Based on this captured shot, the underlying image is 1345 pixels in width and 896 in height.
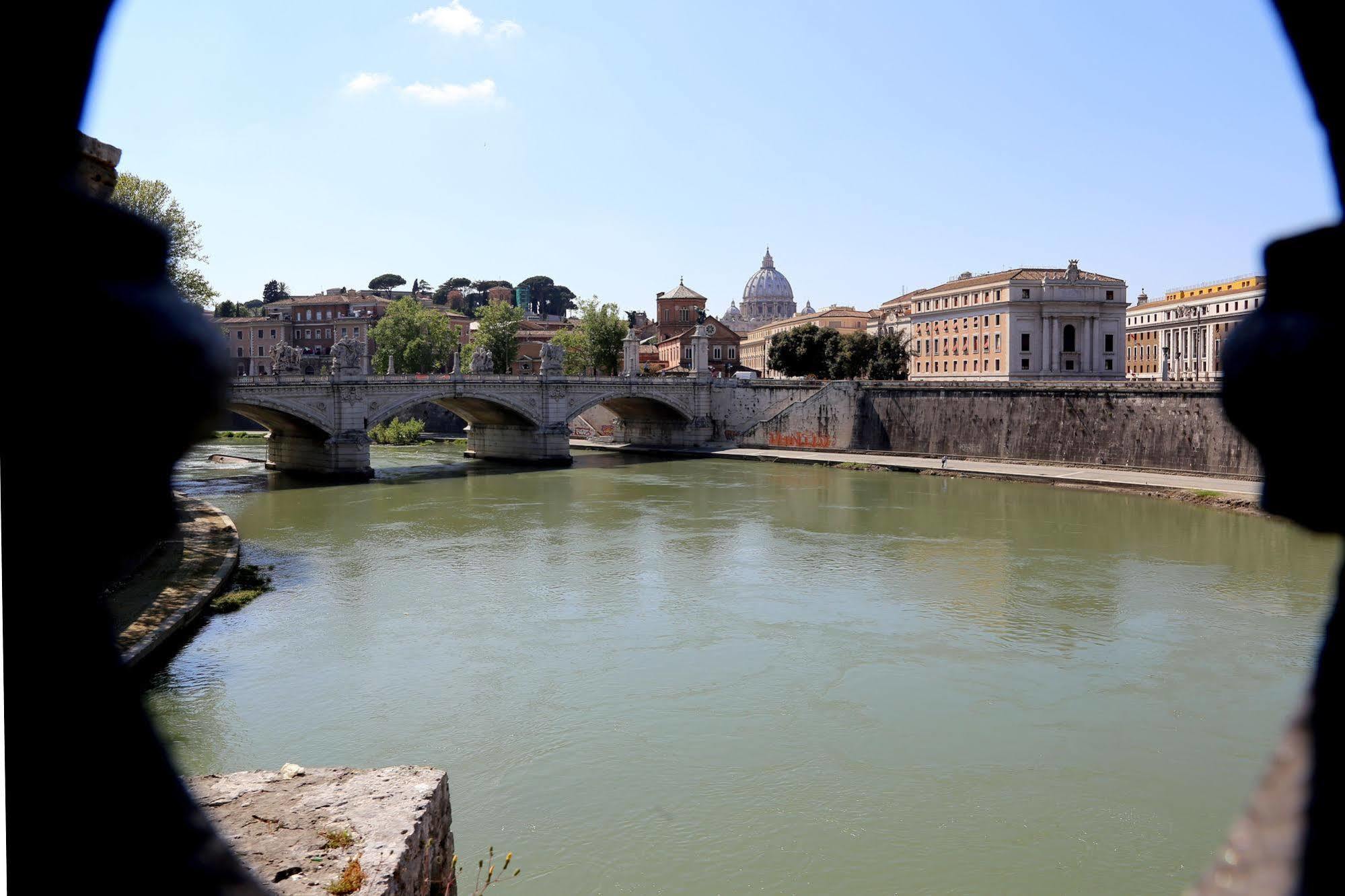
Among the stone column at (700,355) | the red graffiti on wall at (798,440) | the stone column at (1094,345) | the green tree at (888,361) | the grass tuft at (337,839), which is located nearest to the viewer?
the grass tuft at (337,839)

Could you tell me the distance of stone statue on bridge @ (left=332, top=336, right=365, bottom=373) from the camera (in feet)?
96.0

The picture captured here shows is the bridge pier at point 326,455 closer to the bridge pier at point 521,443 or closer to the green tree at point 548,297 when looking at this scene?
the bridge pier at point 521,443

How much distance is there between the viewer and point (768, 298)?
3757 inches

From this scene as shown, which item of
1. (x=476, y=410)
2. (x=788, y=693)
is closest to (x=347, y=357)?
(x=476, y=410)

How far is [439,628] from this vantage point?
38.5 ft

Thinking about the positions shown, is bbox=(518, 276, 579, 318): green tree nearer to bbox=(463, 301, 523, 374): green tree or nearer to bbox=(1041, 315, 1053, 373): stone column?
bbox=(463, 301, 523, 374): green tree

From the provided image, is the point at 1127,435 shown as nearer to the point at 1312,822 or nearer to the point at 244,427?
the point at 1312,822

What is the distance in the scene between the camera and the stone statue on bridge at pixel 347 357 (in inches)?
1152

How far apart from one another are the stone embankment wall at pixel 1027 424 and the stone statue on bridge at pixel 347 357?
13601 millimetres

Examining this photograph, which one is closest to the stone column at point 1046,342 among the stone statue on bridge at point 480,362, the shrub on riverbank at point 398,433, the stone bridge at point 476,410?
the stone bridge at point 476,410

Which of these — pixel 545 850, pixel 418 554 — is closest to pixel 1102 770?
pixel 545 850

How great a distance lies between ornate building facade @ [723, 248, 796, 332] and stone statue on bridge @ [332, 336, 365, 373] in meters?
66.2

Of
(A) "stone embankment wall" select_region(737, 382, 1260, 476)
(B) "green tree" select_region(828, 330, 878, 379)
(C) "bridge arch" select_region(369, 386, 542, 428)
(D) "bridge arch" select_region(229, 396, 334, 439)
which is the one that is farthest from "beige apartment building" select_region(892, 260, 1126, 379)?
(D) "bridge arch" select_region(229, 396, 334, 439)

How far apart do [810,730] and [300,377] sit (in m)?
22.9
